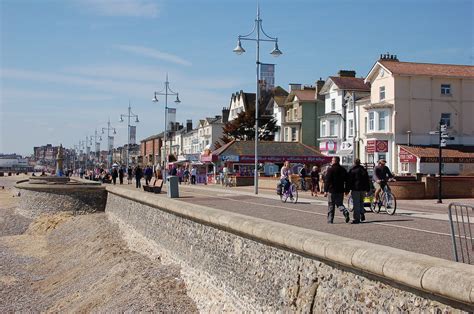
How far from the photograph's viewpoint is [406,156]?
44625mm

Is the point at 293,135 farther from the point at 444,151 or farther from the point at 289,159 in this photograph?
the point at 444,151

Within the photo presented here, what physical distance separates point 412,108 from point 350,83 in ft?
36.1

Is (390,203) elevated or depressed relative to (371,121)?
depressed

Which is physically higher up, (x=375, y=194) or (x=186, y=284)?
(x=375, y=194)

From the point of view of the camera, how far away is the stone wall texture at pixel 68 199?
35469 millimetres

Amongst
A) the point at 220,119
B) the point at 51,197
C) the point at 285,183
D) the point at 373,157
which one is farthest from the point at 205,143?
the point at 285,183

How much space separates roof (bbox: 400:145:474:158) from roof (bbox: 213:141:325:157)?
1048 cm

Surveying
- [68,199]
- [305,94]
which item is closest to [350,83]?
[305,94]

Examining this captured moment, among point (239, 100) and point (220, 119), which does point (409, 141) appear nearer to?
point (239, 100)

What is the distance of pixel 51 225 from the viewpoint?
33594 mm

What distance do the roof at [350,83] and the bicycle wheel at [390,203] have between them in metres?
40.2

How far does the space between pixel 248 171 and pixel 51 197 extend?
19953mm

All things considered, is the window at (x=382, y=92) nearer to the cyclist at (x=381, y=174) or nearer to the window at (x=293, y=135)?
the window at (x=293, y=135)

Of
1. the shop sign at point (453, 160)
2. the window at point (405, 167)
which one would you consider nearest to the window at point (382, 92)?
the window at point (405, 167)
